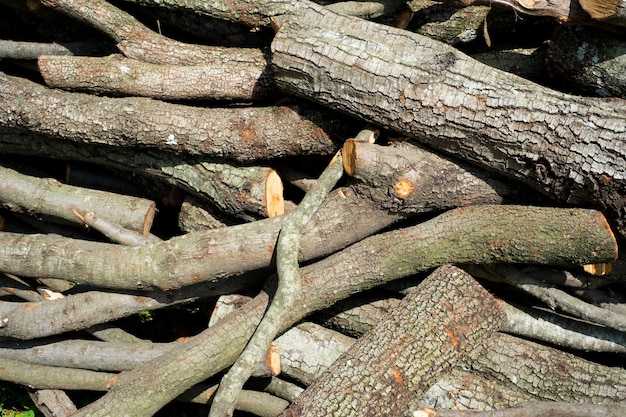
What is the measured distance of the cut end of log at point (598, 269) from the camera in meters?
3.74

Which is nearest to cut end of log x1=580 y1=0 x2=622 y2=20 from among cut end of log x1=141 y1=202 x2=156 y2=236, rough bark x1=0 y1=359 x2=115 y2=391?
cut end of log x1=141 y1=202 x2=156 y2=236

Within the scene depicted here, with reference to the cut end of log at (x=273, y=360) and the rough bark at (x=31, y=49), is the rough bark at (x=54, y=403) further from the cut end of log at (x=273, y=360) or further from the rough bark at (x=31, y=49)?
the rough bark at (x=31, y=49)

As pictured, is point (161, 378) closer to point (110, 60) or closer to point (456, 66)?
point (110, 60)

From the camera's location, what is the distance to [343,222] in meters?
3.84

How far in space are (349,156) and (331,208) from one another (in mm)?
354

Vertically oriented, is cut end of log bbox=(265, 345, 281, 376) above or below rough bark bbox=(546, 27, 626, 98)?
below

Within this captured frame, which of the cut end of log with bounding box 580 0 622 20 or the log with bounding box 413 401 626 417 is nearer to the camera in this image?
the cut end of log with bounding box 580 0 622 20

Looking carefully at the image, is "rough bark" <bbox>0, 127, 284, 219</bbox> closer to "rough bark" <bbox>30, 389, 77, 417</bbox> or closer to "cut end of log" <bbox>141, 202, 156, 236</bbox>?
"cut end of log" <bbox>141, 202, 156, 236</bbox>

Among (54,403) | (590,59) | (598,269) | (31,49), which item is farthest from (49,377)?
(590,59)

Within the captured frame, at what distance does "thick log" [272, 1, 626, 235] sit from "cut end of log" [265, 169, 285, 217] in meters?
0.60

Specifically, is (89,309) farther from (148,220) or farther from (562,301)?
(562,301)

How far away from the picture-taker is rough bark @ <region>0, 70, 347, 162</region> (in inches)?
157

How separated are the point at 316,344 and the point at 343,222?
82 cm

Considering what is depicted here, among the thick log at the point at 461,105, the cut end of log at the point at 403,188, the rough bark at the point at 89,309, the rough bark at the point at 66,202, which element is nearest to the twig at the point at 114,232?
the rough bark at the point at 66,202
